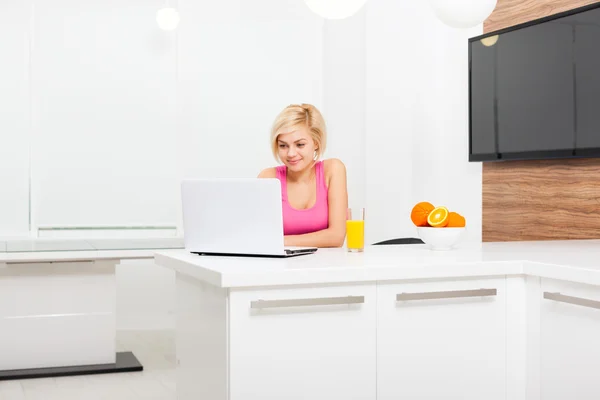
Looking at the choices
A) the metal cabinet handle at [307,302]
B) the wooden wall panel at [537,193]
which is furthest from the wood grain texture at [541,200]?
the metal cabinet handle at [307,302]

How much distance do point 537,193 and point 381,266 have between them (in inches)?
74.6

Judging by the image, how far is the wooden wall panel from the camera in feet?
10.7

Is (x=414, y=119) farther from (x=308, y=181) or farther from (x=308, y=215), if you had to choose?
(x=308, y=215)

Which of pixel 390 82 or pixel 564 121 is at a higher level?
pixel 390 82

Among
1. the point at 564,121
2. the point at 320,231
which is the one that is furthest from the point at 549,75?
the point at 320,231

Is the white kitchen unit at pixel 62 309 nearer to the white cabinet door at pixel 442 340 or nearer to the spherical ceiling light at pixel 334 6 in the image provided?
the spherical ceiling light at pixel 334 6

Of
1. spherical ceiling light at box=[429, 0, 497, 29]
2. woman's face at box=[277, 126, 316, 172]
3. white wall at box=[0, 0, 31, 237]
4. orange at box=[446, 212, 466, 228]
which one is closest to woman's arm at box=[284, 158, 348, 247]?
woman's face at box=[277, 126, 316, 172]

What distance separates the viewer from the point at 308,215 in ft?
10.1

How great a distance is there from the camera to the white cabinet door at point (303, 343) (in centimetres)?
178

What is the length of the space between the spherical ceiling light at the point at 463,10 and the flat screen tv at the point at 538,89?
0.88 metres

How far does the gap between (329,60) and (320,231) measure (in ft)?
9.89

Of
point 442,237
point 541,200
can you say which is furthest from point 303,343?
point 541,200

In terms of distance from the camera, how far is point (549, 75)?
3.40 meters

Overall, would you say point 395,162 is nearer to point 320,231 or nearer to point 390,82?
point 390,82
